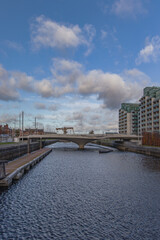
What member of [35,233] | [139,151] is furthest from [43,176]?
[139,151]

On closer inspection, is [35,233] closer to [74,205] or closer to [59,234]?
[59,234]

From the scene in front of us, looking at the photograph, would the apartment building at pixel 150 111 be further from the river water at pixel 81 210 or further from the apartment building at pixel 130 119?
the river water at pixel 81 210

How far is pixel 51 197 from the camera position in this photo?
2466cm

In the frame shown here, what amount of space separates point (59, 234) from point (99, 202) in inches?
323

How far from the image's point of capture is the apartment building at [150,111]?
135875mm

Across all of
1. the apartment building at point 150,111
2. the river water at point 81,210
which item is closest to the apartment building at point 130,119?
the apartment building at point 150,111

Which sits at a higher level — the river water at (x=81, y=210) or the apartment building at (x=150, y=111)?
the apartment building at (x=150, y=111)

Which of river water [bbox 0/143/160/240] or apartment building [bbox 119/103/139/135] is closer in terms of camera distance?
river water [bbox 0/143/160/240]

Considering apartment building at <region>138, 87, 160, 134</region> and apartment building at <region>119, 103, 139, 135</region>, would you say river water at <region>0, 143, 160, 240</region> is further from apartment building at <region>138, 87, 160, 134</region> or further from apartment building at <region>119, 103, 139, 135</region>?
apartment building at <region>119, 103, 139, 135</region>

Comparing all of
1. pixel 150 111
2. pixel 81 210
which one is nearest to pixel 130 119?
pixel 150 111

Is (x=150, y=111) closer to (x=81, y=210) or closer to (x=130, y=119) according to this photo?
(x=130, y=119)

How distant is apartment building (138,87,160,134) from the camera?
136 m

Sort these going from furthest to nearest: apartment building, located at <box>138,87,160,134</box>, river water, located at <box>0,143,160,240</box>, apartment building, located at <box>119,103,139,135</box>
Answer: apartment building, located at <box>119,103,139,135</box>, apartment building, located at <box>138,87,160,134</box>, river water, located at <box>0,143,160,240</box>

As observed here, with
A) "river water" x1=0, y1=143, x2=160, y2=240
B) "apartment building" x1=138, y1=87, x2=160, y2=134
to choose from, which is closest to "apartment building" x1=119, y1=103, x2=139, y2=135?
"apartment building" x1=138, y1=87, x2=160, y2=134
